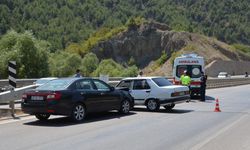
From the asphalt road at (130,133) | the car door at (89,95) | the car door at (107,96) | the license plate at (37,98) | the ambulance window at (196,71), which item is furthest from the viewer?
the ambulance window at (196,71)

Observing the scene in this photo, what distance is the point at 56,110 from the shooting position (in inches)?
533

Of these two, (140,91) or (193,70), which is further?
(193,70)

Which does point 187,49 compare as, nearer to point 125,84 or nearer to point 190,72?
point 190,72

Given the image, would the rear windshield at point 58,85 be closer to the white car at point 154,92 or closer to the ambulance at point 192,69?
the white car at point 154,92

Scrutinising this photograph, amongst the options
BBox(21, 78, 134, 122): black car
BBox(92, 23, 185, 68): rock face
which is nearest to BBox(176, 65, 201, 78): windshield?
BBox(21, 78, 134, 122): black car

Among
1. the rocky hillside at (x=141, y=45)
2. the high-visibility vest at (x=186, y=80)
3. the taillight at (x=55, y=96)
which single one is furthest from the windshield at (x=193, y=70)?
the rocky hillside at (x=141, y=45)

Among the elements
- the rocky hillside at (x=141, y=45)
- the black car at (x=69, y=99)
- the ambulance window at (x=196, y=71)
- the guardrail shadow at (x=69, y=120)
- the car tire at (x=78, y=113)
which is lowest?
the guardrail shadow at (x=69, y=120)

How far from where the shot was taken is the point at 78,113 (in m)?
14.2

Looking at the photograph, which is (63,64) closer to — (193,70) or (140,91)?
(193,70)

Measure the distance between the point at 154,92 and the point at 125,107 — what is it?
6.67 ft

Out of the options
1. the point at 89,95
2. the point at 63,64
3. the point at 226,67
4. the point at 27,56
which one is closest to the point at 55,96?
the point at 89,95

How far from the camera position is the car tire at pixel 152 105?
18.2 m

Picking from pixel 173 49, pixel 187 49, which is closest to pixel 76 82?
pixel 187 49

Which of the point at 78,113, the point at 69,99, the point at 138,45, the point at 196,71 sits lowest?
the point at 78,113
